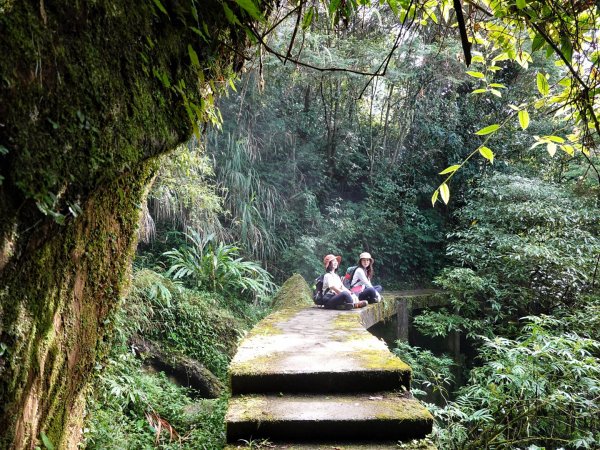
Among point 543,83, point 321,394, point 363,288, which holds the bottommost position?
point 321,394

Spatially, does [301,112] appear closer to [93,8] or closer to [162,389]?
[162,389]

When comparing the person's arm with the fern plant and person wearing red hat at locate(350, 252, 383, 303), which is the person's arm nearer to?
person wearing red hat at locate(350, 252, 383, 303)

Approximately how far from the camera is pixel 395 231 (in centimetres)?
1175

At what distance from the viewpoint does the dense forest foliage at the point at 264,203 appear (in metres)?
1.03

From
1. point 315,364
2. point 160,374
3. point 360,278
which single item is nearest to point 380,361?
point 315,364

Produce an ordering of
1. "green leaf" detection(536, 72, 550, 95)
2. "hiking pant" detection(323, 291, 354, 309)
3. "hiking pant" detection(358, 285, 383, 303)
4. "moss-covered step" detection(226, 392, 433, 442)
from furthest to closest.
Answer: "hiking pant" detection(358, 285, 383, 303) → "hiking pant" detection(323, 291, 354, 309) → "moss-covered step" detection(226, 392, 433, 442) → "green leaf" detection(536, 72, 550, 95)

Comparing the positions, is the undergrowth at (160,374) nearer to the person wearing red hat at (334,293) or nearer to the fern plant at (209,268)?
the fern plant at (209,268)

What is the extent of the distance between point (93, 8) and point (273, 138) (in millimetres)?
9794

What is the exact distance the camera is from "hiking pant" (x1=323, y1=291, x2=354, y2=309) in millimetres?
6395

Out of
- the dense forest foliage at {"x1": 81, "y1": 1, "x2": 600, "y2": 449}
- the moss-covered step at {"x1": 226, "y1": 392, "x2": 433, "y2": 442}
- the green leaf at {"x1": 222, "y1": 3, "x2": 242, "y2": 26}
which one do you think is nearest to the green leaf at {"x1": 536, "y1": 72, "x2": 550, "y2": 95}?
the dense forest foliage at {"x1": 81, "y1": 1, "x2": 600, "y2": 449}

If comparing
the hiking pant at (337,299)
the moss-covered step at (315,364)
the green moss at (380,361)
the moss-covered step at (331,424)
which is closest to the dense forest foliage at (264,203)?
the moss-covered step at (331,424)

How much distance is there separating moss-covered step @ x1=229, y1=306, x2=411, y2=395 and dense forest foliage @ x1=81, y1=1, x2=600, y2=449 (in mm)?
666

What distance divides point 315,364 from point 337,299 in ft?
10.4

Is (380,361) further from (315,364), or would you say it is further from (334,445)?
(334,445)
